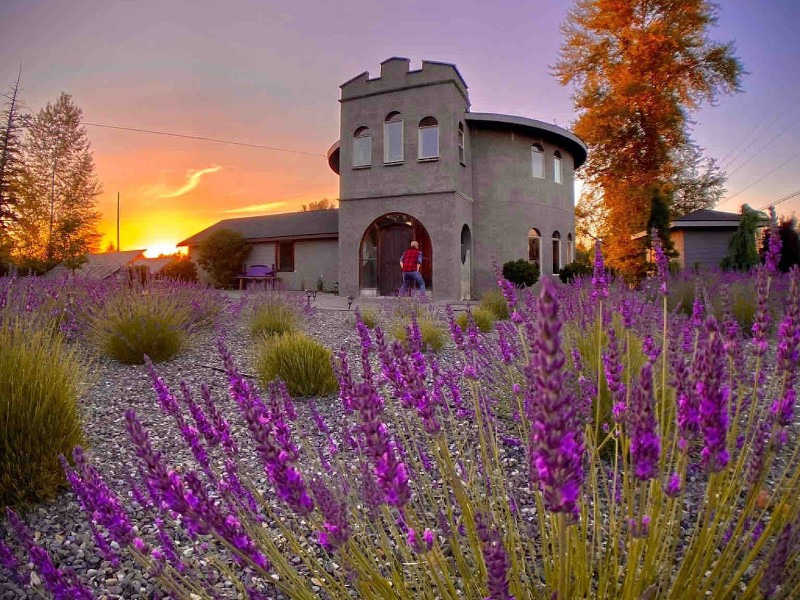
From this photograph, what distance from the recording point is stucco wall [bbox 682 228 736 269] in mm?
22641

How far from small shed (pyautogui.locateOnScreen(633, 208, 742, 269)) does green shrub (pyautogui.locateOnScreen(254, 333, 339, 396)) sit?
73.1 ft

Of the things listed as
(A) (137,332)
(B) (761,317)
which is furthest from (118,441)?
(B) (761,317)

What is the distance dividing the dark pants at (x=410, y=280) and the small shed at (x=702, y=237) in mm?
14203

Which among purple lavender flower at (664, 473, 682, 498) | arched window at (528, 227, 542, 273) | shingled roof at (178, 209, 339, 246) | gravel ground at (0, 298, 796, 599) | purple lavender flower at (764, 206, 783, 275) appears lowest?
gravel ground at (0, 298, 796, 599)

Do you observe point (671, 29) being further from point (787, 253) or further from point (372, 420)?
point (372, 420)

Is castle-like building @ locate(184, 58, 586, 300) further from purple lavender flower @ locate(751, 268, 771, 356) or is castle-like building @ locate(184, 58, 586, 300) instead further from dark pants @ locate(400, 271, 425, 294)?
purple lavender flower @ locate(751, 268, 771, 356)

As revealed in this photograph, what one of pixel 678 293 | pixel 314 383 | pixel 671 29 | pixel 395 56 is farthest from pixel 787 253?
pixel 314 383

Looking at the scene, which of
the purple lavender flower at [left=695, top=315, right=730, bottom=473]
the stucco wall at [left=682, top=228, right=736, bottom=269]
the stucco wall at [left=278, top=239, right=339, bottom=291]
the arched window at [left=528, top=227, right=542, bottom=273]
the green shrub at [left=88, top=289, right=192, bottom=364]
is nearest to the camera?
the purple lavender flower at [left=695, top=315, right=730, bottom=473]

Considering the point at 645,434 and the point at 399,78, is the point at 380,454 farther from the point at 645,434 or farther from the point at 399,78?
the point at 399,78

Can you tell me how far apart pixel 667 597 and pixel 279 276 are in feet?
71.7

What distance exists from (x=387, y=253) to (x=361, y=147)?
3940mm

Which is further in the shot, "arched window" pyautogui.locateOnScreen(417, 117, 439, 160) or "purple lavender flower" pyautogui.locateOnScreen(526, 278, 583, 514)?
"arched window" pyautogui.locateOnScreen(417, 117, 439, 160)

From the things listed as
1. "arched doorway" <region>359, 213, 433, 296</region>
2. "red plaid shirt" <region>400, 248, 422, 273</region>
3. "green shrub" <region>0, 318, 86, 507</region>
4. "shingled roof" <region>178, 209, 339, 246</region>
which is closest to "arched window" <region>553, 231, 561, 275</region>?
"arched doorway" <region>359, 213, 433, 296</region>

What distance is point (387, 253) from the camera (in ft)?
55.7
